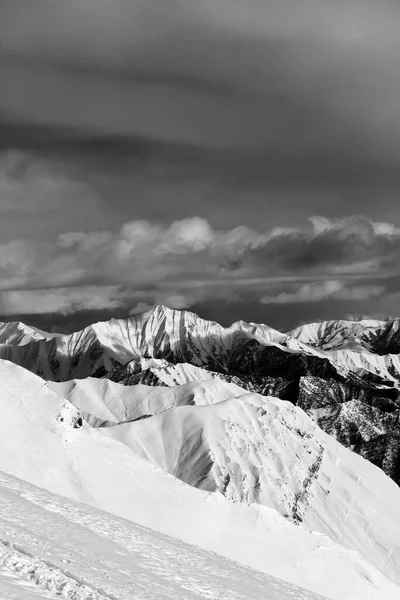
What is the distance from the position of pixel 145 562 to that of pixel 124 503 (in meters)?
70.9

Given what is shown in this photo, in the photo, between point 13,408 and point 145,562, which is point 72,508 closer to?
point 145,562

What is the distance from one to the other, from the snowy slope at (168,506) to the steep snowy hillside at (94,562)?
42943 mm

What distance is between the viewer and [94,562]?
3394 cm

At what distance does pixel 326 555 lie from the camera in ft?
336

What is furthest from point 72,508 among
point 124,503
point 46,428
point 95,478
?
point 46,428

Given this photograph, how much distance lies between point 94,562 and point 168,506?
79121mm

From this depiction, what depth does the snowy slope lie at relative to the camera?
93.7m

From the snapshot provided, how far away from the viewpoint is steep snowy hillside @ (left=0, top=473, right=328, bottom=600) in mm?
25047

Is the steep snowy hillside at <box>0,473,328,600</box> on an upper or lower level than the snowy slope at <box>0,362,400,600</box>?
upper

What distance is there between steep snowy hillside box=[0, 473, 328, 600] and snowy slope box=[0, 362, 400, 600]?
4294 centimetres

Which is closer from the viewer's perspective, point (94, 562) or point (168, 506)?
point (94, 562)

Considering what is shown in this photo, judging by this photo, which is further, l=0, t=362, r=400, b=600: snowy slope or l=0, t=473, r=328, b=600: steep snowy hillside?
l=0, t=362, r=400, b=600: snowy slope

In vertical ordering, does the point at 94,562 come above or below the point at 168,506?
above

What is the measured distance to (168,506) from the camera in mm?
110250
